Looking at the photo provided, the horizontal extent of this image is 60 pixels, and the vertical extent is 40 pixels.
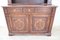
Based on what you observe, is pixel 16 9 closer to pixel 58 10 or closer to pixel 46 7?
pixel 46 7

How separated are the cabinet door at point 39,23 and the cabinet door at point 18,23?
149mm

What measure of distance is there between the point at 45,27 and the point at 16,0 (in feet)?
3.08

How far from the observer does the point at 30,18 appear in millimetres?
2430

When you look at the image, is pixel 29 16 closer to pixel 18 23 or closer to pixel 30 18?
pixel 30 18

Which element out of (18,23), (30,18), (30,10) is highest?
(30,10)

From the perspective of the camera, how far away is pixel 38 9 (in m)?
2.32

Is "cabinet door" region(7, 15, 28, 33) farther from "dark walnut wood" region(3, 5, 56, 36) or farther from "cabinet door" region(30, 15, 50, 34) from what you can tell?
"cabinet door" region(30, 15, 50, 34)

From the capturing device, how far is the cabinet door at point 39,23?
7.97 ft

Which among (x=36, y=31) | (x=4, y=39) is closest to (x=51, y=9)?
(x=36, y=31)

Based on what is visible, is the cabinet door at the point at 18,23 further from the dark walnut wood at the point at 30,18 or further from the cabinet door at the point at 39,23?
the cabinet door at the point at 39,23

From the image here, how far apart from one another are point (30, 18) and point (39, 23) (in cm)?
26

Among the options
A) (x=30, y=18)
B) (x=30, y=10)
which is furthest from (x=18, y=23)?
(x=30, y=10)

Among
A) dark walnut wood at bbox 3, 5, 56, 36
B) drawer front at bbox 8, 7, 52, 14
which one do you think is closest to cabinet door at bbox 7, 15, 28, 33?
dark walnut wood at bbox 3, 5, 56, 36

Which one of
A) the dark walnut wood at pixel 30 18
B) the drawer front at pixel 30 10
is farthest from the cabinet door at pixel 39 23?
the drawer front at pixel 30 10
